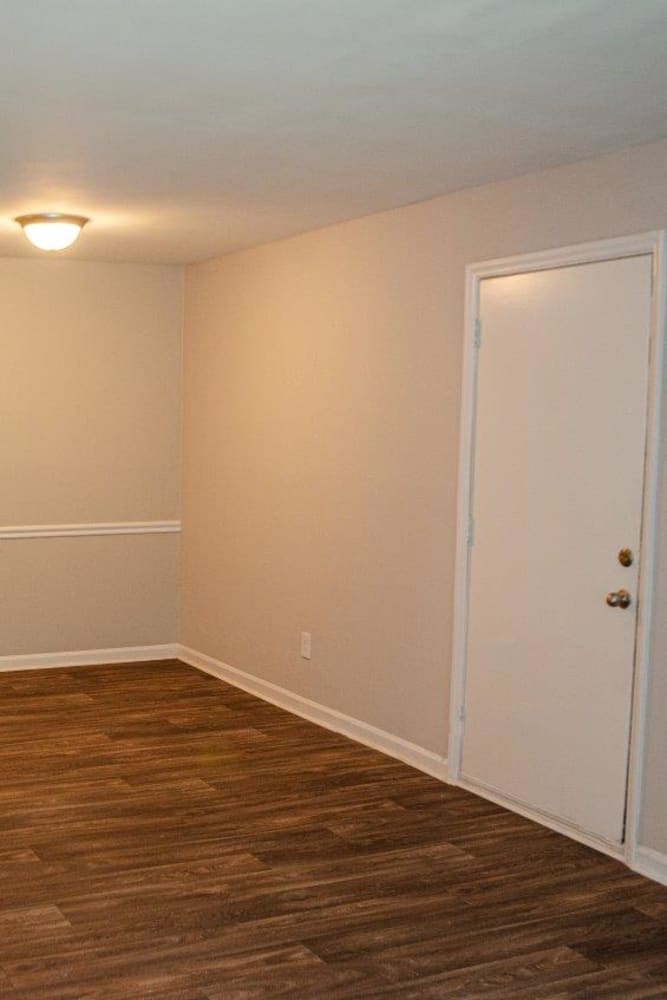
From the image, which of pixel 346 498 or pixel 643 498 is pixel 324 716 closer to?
pixel 346 498

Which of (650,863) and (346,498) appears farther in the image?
(346,498)

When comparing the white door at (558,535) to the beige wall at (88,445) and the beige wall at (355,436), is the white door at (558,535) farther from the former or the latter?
the beige wall at (88,445)

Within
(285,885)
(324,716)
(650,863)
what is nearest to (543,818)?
(650,863)

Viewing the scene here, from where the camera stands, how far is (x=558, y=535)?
14.5 feet

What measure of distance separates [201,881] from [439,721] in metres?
1.49

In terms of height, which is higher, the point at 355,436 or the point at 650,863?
the point at 355,436

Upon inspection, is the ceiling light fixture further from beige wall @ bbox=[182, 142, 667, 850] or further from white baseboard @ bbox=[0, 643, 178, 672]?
white baseboard @ bbox=[0, 643, 178, 672]

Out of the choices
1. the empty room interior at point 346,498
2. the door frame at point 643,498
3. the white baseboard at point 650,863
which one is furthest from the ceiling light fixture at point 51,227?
the white baseboard at point 650,863

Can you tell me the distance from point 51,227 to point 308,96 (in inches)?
93.1

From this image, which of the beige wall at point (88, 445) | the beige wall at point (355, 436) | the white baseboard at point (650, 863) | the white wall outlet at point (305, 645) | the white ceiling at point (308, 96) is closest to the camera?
the white ceiling at point (308, 96)

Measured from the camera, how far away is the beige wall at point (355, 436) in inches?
181

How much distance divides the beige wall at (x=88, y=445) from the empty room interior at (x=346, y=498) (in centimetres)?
2

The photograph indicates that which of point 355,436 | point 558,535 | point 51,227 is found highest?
point 51,227

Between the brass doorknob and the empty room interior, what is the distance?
2 centimetres
